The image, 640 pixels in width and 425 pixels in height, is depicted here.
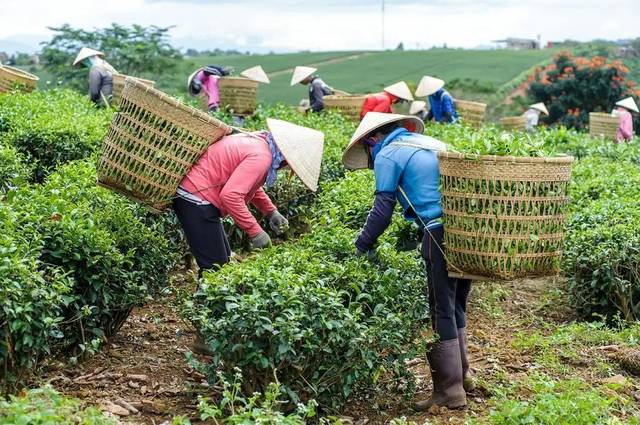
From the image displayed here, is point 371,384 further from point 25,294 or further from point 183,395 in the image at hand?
point 25,294

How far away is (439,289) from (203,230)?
143 centimetres

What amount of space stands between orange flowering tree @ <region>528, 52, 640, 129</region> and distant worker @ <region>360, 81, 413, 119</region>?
45.1ft

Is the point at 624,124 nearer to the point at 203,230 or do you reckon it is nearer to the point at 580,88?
the point at 203,230

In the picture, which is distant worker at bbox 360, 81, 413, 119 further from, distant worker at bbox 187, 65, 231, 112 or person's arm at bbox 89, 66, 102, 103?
person's arm at bbox 89, 66, 102, 103

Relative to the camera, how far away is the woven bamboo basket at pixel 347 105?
508 inches

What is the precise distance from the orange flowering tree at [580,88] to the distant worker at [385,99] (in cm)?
1374

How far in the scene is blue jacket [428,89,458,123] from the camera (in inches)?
541

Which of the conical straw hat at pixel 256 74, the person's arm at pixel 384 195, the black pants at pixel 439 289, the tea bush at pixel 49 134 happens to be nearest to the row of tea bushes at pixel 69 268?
the person's arm at pixel 384 195

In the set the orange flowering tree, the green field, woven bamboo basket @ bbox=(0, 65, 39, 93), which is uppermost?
woven bamboo basket @ bbox=(0, 65, 39, 93)

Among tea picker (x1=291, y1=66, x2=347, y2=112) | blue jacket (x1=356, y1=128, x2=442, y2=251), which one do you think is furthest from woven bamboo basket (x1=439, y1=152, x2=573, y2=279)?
tea picker (x1=291, y1=66, x2=347, y2=112)

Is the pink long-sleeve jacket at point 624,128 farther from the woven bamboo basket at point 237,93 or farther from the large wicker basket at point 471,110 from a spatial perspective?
the woven bamboo basket at point 237,93

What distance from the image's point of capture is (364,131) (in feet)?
17.3

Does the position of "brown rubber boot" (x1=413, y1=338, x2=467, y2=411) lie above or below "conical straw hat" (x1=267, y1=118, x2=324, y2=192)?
below

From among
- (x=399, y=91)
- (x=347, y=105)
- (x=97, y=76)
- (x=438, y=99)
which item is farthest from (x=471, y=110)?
(x=97, y=76)
